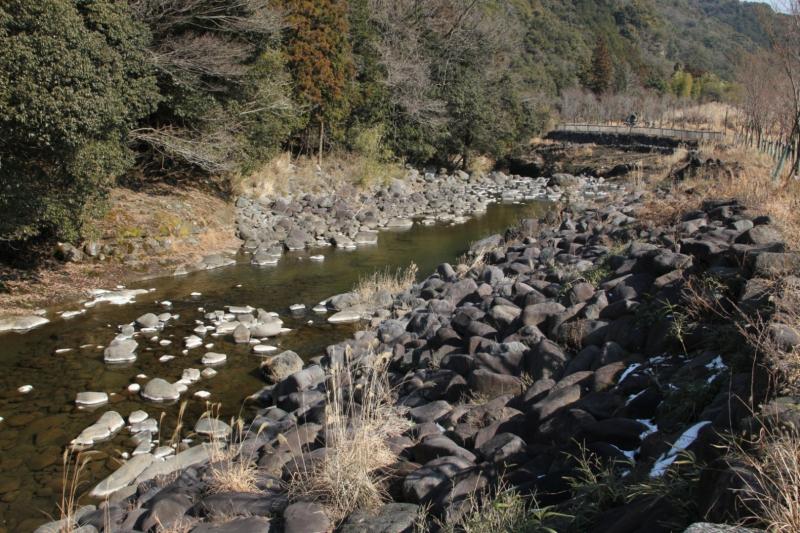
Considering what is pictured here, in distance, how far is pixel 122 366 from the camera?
9.74 metres

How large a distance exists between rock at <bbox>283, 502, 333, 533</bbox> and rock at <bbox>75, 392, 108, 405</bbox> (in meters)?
4.98

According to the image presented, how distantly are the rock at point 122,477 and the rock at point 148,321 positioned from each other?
492cm

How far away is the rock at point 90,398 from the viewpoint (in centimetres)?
840

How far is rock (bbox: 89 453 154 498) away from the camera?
6414 millimetres

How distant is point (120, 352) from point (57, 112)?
4.17 meters

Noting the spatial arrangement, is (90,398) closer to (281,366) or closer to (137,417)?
(137,417)

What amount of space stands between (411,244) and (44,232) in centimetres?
1033

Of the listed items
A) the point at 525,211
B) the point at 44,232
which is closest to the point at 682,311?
the point at 44,232

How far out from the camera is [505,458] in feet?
15.6

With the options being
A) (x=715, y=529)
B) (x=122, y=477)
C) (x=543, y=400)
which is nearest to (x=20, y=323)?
(x=122, y=477)

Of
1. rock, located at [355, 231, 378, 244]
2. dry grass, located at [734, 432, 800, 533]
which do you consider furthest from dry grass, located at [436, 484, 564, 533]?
rock, located at [355, 231, 378, 244]

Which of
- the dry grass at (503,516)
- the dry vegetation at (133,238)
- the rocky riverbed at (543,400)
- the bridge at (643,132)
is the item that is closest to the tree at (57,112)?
the dry vegetation at (133,238)

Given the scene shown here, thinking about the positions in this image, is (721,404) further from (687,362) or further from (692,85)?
(692,85)

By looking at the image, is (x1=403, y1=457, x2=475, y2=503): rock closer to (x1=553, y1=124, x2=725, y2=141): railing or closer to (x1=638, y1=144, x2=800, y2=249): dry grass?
(x1=638, y1=144, x2=800, y2=249): dry grass
